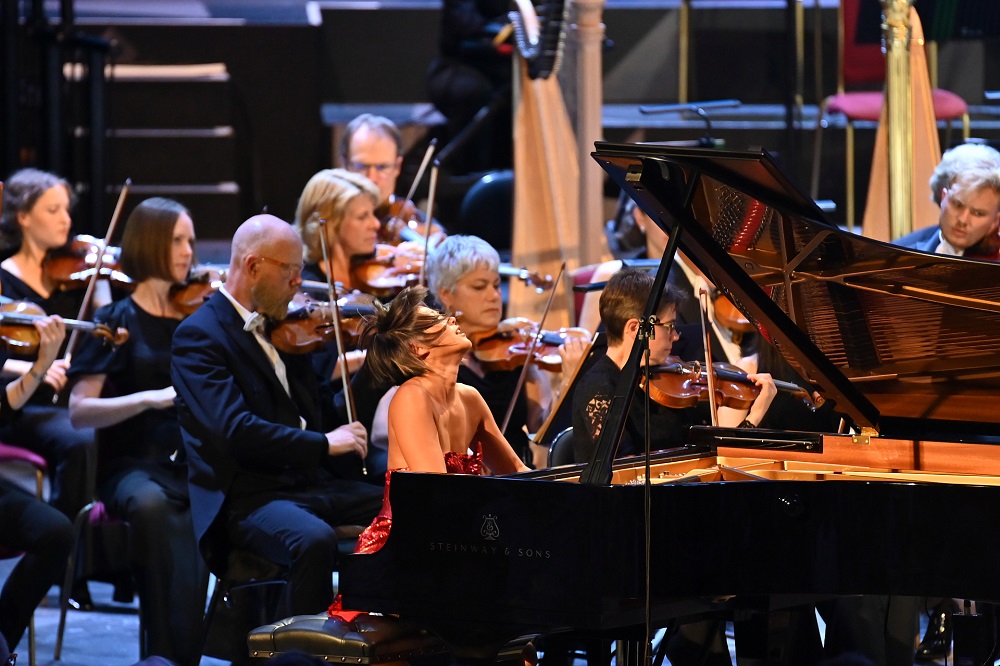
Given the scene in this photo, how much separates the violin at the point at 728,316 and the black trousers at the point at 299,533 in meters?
1.33

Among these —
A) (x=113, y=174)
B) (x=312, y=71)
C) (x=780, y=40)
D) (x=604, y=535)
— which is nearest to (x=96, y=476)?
(x=604, y=535)

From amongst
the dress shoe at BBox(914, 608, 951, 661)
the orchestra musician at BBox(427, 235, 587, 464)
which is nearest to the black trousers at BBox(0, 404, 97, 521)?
the orchestra musician at BBox(427, 235, 587, 464)

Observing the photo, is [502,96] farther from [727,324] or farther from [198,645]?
[198,645]

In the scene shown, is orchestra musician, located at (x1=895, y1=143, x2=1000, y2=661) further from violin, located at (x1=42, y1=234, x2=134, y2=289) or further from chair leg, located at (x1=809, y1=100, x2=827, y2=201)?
violin, located at (x1=42, y1=234, x2=134, y2=289)

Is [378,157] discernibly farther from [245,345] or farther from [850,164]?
[850,164]

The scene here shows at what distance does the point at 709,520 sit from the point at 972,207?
85.2 inches

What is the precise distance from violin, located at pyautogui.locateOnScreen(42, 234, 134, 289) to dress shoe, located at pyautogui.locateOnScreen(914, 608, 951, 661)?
8.92ft

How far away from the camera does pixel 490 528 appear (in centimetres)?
290

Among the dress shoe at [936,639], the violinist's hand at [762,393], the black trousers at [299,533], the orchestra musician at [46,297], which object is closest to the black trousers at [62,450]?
the orchestra musician at [46,297]

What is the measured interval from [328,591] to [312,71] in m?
3.98

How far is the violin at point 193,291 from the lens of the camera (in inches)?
181

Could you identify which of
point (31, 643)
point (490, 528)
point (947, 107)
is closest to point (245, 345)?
point (31, 643)

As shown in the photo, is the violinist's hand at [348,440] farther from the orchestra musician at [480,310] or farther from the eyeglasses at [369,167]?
the eyeglasses at [369,167]

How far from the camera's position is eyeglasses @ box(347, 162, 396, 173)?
18.5 ft
